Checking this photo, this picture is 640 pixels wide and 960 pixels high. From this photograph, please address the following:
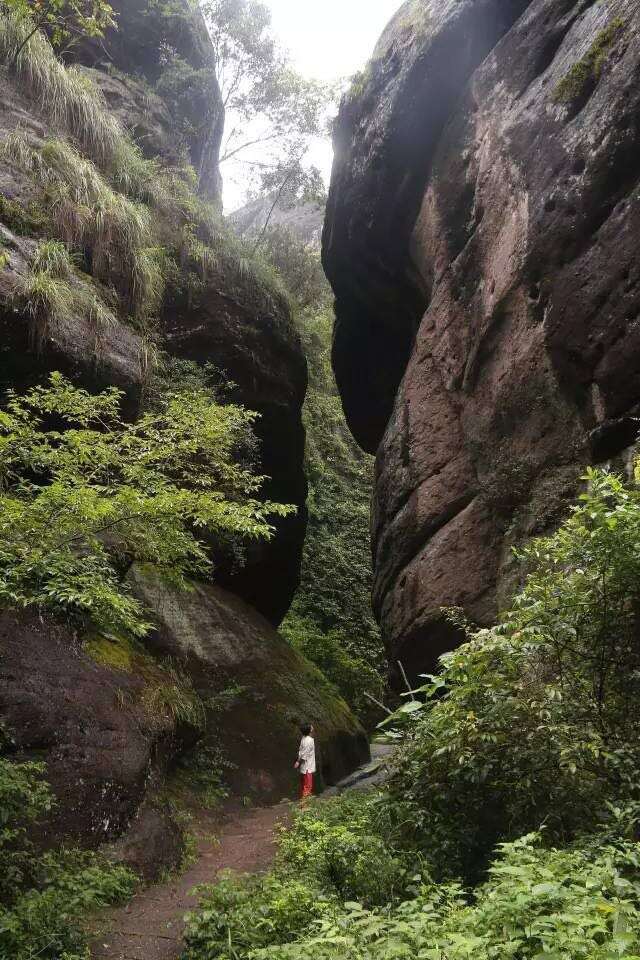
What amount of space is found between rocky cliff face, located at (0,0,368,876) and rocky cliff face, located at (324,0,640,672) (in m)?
3.26

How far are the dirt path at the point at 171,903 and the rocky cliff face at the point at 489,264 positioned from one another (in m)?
3.78

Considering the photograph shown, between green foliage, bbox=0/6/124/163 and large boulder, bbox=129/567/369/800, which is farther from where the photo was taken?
green foliage, bbox=0/6/124/163

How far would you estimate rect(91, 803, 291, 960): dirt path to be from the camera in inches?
184

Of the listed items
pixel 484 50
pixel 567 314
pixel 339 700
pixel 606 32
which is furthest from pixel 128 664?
pixel 484 50

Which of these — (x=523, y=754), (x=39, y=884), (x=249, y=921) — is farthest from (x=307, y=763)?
(x=523, y=754)

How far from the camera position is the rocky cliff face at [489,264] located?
763 cm

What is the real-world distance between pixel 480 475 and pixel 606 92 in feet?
16.7

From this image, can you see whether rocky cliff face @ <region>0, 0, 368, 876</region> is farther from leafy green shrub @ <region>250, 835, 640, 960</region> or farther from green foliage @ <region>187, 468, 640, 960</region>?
leafy green shrub @ <region>250, 835, 640, 960</region>

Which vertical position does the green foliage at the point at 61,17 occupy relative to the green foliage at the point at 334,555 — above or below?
above

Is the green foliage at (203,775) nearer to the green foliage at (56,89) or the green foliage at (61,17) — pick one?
the green foliage at (61,17)

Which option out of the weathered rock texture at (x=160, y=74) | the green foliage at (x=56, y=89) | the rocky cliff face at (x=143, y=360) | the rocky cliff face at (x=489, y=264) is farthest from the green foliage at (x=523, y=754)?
the weathered rock texture at (x=160, y=74)

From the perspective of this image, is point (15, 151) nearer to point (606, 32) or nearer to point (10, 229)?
point (10, 229)

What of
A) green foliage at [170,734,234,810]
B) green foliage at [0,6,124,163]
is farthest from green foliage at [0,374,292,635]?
green foliage at [0,6,124,163]

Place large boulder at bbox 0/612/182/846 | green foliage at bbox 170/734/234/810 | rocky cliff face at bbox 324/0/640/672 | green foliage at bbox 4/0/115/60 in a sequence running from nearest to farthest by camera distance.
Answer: large boulder at bbox 0/612/182/846 < green foliage at bbox 4/0/115/60 < rocky cliff face at bbox 324/0/640/672 < green foliage at bbox 170/734/234/810
